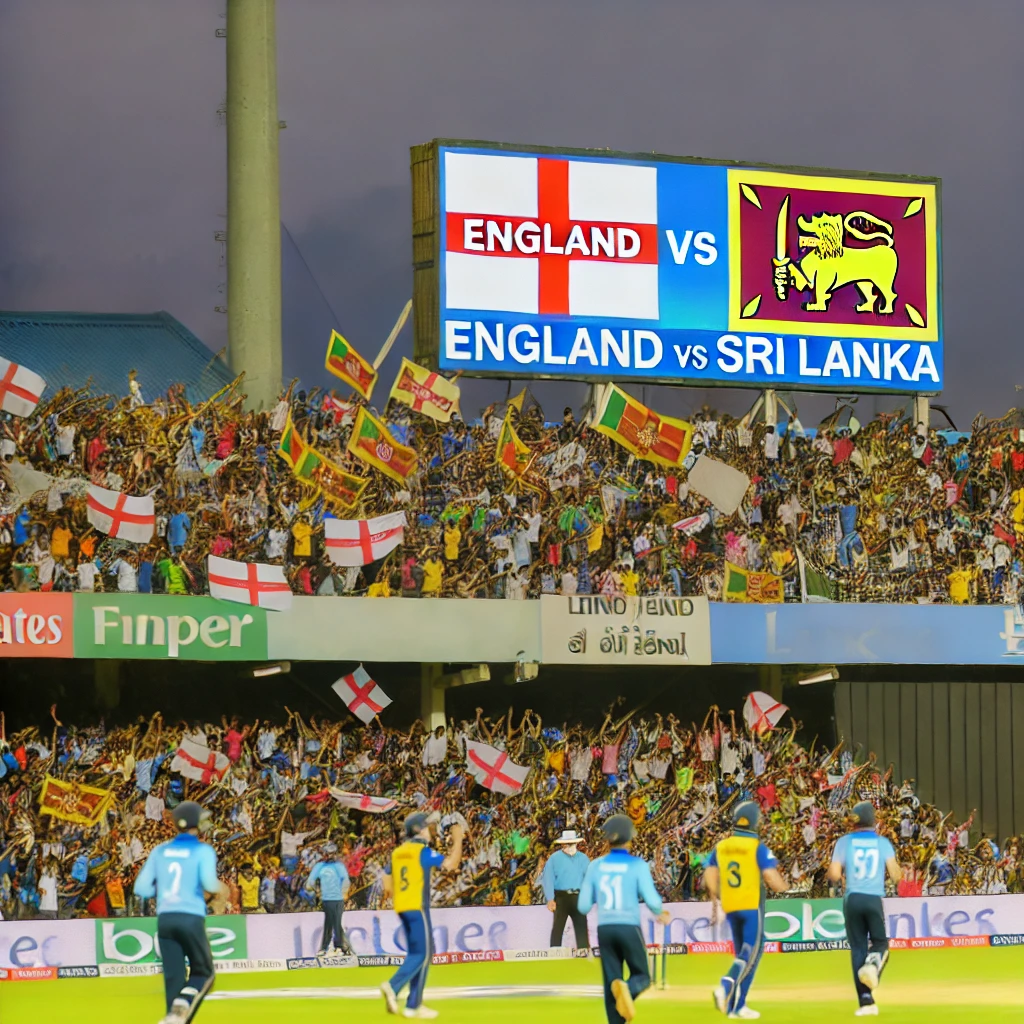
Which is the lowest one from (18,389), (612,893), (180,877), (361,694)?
(612,893)

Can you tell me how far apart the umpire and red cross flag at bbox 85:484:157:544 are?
25.3 ft

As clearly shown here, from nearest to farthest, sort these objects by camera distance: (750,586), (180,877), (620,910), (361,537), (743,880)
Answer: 1. (180,877)
2. (620,910)
3. (743,880)
4. (361,537)
5. (750,586)

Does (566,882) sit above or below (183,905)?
below

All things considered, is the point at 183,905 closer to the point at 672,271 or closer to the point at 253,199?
the point at 672,271

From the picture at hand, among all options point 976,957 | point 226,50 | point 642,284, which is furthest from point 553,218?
point 976,957

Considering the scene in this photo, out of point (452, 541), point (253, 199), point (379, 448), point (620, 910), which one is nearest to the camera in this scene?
point (620, 910)

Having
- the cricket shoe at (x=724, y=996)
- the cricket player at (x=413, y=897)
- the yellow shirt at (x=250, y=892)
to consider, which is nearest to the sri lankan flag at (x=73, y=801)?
the yellow shirt at (x=250, y=892)

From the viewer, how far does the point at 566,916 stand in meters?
22.1

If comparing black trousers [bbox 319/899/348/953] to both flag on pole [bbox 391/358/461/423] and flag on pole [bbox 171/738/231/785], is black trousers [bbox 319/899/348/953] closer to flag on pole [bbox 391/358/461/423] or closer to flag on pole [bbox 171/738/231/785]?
flag on pole [bbox 171/738/231/785]

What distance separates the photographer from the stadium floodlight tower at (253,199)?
1273 inches

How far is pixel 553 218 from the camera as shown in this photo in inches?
1224

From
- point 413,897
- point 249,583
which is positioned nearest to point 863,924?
point 413,897

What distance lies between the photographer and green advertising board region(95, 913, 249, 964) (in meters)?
21.1

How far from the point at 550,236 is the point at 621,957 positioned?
747 inches
